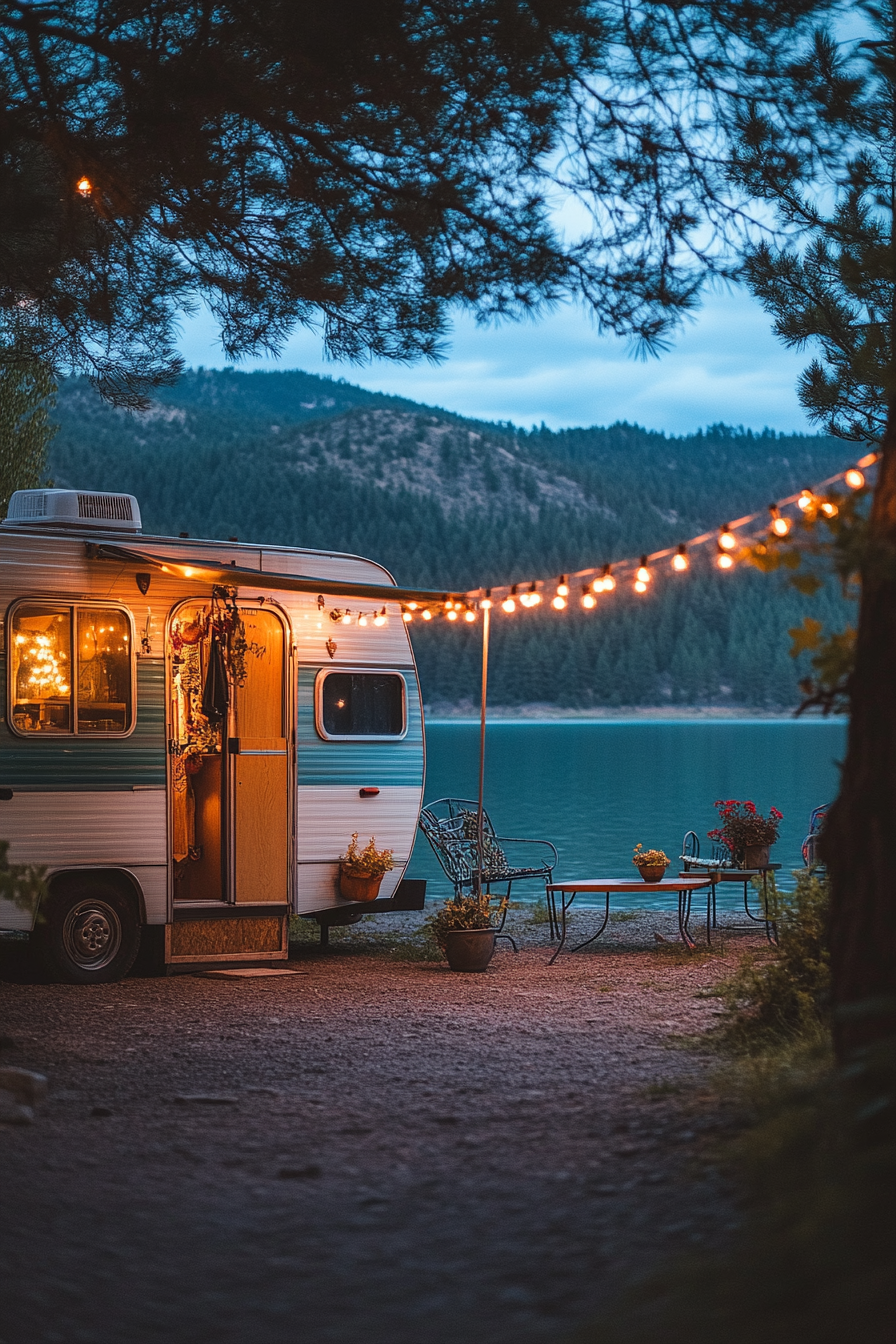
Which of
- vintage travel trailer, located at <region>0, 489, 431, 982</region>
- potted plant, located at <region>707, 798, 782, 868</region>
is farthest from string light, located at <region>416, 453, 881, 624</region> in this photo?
potted plant, located at <region>707, 798, 782, 868</region>

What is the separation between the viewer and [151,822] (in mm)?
8844

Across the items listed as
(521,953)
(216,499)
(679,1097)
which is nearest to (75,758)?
(521,953)

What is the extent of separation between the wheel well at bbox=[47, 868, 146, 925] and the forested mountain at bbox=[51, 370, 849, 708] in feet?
259

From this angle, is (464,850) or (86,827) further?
(464,850)

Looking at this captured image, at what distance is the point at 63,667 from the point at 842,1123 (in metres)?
6.25

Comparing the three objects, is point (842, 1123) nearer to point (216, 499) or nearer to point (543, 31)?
point (543, 31)

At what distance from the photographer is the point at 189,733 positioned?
9.50m

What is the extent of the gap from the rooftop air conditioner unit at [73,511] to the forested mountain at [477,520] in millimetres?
78144

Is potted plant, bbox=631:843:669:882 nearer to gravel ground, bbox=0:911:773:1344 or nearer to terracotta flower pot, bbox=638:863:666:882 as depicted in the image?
terracotta flower pot, bbox=638:863:666:882

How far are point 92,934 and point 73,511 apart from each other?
2.61 meters

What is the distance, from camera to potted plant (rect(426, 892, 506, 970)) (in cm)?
928

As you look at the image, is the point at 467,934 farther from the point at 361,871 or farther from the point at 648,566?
the point at 648,566

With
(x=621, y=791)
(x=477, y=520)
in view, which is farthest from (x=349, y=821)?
(x=477, y=520)

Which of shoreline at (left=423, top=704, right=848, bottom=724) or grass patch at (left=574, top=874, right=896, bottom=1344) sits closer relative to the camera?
grass patch at (left=574, top=874, right=896, bottom=1344)
